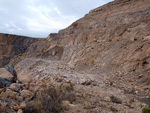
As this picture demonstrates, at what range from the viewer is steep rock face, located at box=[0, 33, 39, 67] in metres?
30.7

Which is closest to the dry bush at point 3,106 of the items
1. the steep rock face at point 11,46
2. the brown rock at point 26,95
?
the brown rock at point 26,95

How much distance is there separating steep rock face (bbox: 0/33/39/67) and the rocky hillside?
54.9 feet

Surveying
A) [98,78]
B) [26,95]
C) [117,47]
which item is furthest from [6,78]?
[117,47]

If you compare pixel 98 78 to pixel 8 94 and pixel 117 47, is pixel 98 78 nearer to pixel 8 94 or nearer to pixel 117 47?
pixel 117 47

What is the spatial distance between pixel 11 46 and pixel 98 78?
1193 inches

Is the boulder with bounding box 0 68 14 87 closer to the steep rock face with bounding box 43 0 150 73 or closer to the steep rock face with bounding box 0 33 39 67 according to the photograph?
the steep rock face with bounding box 43 0 150 73

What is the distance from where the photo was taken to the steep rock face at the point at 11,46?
30670 mm

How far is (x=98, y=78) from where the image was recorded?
8.90m

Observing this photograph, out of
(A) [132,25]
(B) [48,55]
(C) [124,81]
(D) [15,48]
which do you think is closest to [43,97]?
(C) [124,81]

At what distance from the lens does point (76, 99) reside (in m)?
5.00

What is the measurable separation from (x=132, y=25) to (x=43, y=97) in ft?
35.7

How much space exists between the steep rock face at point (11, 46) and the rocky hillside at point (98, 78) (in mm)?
16727

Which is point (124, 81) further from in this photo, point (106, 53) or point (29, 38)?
point (29, 38)

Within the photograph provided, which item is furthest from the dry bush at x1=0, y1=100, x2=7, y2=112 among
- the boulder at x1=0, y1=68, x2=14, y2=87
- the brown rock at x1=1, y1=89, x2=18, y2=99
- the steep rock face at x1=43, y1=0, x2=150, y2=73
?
the steep rock face at x1=43, y1=0, x2=150, y2=73
